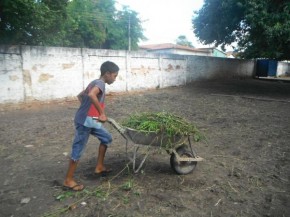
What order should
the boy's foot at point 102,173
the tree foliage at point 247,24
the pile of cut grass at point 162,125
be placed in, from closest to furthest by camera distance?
the pile of cut grass at point 162,125, the boy's foot at point 102,173, the tree foliage at point 247,24

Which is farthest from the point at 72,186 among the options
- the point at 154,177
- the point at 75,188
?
the point at 154,177

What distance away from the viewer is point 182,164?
4.35 metres

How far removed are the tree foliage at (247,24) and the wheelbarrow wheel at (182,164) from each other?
10.7m

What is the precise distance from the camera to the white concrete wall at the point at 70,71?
414 inches

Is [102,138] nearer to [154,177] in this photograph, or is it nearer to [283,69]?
[154,177]

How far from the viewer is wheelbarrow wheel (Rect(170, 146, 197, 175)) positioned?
4301 mm

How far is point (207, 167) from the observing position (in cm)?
471

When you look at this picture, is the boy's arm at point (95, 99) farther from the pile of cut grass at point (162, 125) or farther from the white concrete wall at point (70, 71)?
the white concrete wall at point (70, 71)

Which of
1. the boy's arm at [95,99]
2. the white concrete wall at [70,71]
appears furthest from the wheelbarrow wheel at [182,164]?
the white concrete wall at [70,71]

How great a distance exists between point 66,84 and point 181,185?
30.5 ft

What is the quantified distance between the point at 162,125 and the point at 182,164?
2.67ft

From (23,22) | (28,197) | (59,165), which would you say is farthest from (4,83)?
(28,197)

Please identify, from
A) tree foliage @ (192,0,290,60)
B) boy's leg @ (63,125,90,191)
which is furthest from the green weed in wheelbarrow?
tree foliage @ (192,0,290,60)

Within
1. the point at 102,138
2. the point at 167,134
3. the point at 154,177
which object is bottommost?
the point at 154,177
